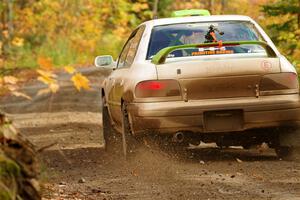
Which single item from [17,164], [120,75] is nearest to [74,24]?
[120,75]

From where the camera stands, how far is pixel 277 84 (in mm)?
9055

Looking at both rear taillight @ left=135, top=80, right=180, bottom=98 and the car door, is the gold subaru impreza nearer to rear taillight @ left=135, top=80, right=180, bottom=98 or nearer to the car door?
rear taillight @ left=135, top=80, right=180, bottom=98

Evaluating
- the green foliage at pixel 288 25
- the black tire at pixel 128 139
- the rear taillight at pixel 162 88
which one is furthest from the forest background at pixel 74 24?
the rear taillight at pixel 162 88

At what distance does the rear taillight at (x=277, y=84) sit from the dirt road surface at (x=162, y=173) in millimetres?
776

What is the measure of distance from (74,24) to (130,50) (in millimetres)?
42467

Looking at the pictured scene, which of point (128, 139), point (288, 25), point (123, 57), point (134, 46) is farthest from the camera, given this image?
point (288, 25)

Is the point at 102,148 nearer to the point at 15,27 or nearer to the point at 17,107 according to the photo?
the point at 17,107

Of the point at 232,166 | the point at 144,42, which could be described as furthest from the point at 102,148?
the point at 232,166

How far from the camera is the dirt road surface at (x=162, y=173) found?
731 cm

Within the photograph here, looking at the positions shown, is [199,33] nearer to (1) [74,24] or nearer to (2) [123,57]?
(2) [123,57]

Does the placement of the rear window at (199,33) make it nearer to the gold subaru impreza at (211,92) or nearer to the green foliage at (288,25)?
the gold subaru impreza at (211,92)

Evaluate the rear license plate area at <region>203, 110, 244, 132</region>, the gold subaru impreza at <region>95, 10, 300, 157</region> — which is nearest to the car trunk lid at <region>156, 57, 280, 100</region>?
the gold subaru impreza at <region>95, 10, 300, 157</region>

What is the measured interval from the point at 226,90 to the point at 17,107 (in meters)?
12.4

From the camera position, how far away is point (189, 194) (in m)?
7.20
